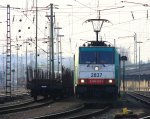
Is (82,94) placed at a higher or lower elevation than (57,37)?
lower

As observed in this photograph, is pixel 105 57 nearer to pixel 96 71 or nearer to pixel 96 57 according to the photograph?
pixel 96 57

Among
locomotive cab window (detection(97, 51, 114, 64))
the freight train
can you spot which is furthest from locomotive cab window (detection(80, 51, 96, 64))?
locomotive cab window (detection(97, 51, 114, 64))

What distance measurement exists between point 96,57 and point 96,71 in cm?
86

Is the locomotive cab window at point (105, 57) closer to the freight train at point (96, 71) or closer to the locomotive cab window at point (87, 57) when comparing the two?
the freight train at point (96, 71)

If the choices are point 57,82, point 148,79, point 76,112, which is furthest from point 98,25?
point 148,79

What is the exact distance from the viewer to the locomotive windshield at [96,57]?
29.7 meters

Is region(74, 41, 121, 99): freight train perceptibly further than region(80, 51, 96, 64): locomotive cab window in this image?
No

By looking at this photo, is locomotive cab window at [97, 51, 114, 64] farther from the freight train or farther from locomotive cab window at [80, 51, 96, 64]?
locomotive cab window at [80, 51, 96, 64]

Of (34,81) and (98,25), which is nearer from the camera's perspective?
(98,25)

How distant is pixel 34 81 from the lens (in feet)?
116

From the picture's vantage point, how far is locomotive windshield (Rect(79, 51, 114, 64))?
97.3 ft

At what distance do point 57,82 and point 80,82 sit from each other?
6.75 meters

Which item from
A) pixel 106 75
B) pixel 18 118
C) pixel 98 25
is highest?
pixel 98 25

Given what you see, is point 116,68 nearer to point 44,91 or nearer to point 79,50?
point 79,50
